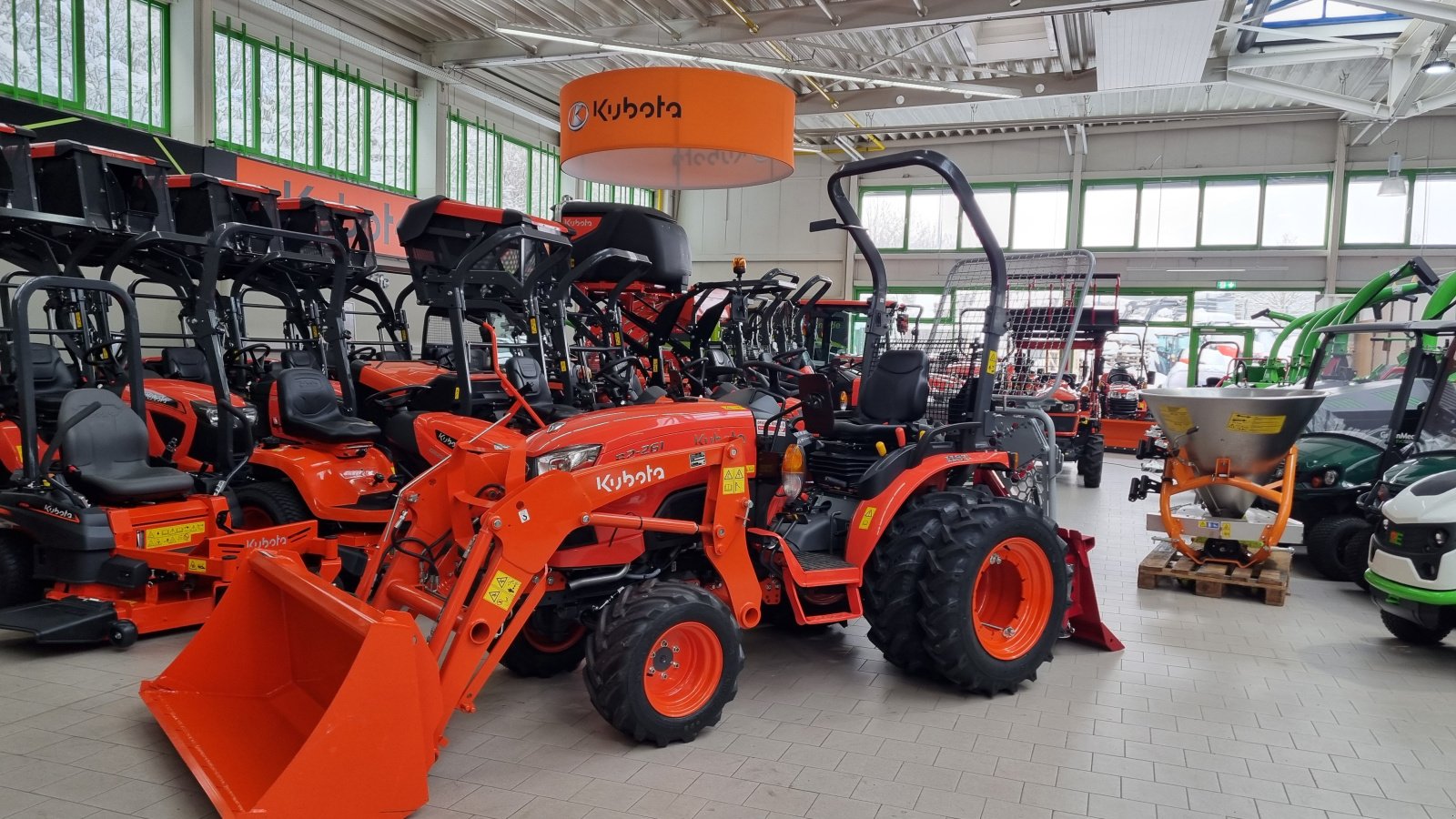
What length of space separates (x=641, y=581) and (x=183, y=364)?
610cm

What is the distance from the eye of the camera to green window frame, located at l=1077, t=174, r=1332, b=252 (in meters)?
18.0

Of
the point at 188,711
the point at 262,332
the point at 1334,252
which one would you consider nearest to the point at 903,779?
the point at 188,711

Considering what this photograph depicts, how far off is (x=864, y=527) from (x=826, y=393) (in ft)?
2.05

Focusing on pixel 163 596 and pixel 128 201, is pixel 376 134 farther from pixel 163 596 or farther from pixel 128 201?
pixel 163 596

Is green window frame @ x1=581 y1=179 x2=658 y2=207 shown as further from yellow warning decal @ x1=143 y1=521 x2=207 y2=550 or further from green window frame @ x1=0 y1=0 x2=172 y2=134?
yellow warning decal @ x1=143 y1=521 x2=207 y2=550

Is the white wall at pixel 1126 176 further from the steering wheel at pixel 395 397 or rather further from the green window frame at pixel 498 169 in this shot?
the steering wheel at pixel 395 397

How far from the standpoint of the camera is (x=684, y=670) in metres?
3.62

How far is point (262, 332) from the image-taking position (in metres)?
12.0

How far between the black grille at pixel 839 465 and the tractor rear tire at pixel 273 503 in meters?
3.29

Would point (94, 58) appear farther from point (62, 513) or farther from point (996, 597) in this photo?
point (996, 597)

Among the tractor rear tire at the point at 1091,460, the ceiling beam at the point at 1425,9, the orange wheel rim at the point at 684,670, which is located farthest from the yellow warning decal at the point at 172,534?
the ceiling beam at the point at 1425,9

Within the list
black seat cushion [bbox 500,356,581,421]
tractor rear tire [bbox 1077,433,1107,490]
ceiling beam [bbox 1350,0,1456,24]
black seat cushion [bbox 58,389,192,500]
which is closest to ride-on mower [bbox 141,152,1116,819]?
black seat cushion [bbox 58,389,192,500]

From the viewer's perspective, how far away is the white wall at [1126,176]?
1744 centimetres

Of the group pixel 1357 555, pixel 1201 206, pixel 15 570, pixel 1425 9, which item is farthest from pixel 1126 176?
pixel 15 570
